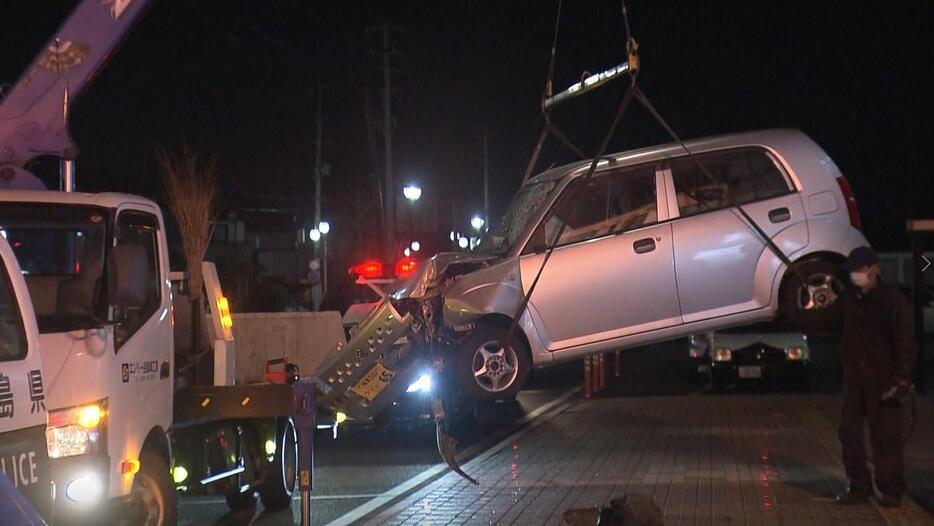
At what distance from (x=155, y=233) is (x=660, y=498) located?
15.6ft

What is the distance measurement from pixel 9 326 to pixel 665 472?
25.2 ft

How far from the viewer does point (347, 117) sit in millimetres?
37156

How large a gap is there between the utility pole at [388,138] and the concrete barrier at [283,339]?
36.2 ft

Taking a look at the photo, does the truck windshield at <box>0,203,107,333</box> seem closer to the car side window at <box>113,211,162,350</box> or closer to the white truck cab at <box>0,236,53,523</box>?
the car side window at <box>113,211,162,350</box>

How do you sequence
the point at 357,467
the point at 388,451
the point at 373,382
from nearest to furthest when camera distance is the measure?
the point at 373,382 < the point at 357,467 < the point at 388,451

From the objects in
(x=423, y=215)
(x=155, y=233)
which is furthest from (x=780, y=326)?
(x=423, y=215)

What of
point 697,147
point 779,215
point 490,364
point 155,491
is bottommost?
point 155,491

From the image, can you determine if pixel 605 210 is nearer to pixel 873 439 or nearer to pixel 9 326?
pixel 873 439

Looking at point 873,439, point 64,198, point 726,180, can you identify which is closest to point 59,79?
point 64,198

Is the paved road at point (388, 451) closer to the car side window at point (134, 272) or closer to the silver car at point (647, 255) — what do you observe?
the silver car at point (647, 255)

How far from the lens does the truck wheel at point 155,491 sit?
854cm

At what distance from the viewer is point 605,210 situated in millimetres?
9594

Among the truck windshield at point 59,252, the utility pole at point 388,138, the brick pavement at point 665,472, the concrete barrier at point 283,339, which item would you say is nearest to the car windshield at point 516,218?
the concrete barrier at point 283,339

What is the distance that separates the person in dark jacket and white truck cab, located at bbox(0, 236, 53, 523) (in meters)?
6.09
